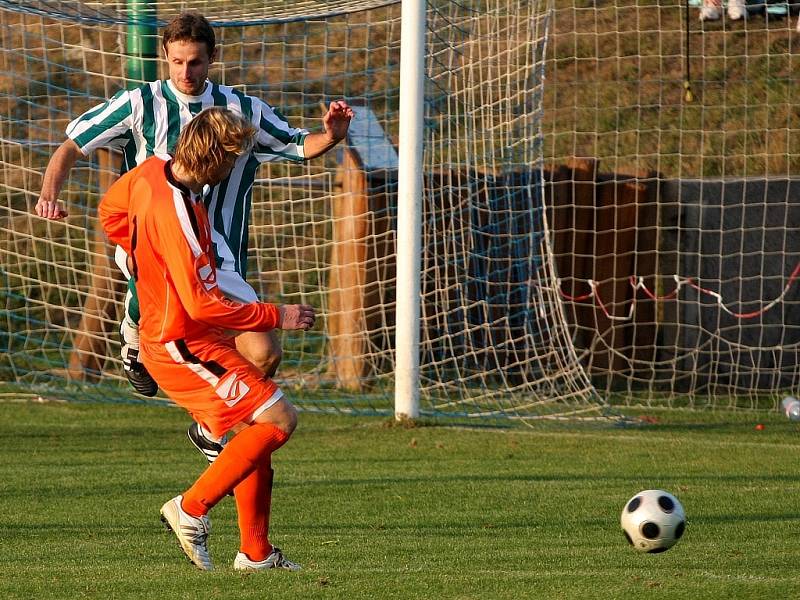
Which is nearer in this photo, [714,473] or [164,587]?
[164,587]

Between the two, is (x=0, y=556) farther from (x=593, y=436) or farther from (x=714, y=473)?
(x=593, y=436)

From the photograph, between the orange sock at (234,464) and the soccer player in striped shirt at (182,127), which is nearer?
the orange sock at (234,464)

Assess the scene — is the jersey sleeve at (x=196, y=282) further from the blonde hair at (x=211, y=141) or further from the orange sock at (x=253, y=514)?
the orange sock at (x=253, y=514)

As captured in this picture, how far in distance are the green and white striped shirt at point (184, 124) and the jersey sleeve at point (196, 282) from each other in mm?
1134

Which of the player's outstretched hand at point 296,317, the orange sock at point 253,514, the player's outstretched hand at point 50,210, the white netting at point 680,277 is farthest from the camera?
the white netting at point 680,277

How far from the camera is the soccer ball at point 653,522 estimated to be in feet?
17.6

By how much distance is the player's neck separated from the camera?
478 cm

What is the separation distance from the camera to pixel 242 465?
4863 millimetres

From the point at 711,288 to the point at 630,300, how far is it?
866 mm

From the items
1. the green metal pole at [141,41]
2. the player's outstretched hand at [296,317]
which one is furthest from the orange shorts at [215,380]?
the green metal pole at [141,41]

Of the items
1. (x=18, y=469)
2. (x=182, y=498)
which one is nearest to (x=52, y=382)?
(x=18, y=469)

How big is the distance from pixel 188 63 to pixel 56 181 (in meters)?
0.75

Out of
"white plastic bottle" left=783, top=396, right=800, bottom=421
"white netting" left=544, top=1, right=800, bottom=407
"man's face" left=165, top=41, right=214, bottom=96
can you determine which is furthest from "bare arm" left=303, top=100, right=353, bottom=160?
"white netting" left=544, top=1, right=800, bottom=407

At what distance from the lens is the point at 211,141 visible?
4695mm
